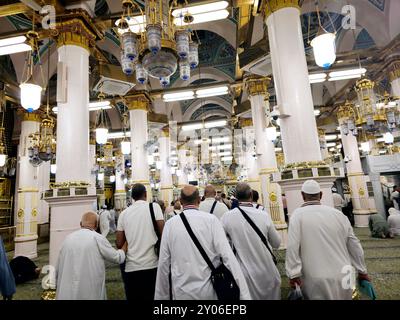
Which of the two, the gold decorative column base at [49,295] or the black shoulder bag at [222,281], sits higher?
the black shoulder bag at [222,281]

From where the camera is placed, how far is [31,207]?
26.2 ft

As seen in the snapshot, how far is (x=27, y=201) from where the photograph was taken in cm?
796

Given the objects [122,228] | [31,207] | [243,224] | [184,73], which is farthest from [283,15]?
[31,207]

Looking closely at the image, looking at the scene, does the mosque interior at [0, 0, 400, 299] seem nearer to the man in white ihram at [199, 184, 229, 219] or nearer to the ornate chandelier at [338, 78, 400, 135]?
the ornate chandelier at [338, 78, 400, 135]

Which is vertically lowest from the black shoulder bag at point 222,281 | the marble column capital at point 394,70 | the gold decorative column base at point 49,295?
the gold decorative column base at point 49,295

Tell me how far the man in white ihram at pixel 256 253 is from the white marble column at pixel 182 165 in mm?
10891

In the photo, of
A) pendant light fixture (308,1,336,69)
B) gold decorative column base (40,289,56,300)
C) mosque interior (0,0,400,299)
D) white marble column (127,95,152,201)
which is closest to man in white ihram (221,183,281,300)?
mosque interior (0,0,400,299)

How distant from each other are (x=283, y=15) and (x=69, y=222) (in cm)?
470

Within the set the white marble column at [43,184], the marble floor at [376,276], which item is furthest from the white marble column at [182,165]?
the marble floor at [376,276]

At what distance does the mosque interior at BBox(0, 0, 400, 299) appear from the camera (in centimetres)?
364

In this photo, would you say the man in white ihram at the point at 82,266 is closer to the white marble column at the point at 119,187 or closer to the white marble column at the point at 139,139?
the white marble column at the point at 139,139

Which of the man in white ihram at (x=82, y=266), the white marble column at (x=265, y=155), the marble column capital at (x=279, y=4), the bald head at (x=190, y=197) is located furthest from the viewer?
the white marble column at (x=265, y=155)

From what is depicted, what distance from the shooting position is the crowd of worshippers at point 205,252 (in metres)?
1.72
